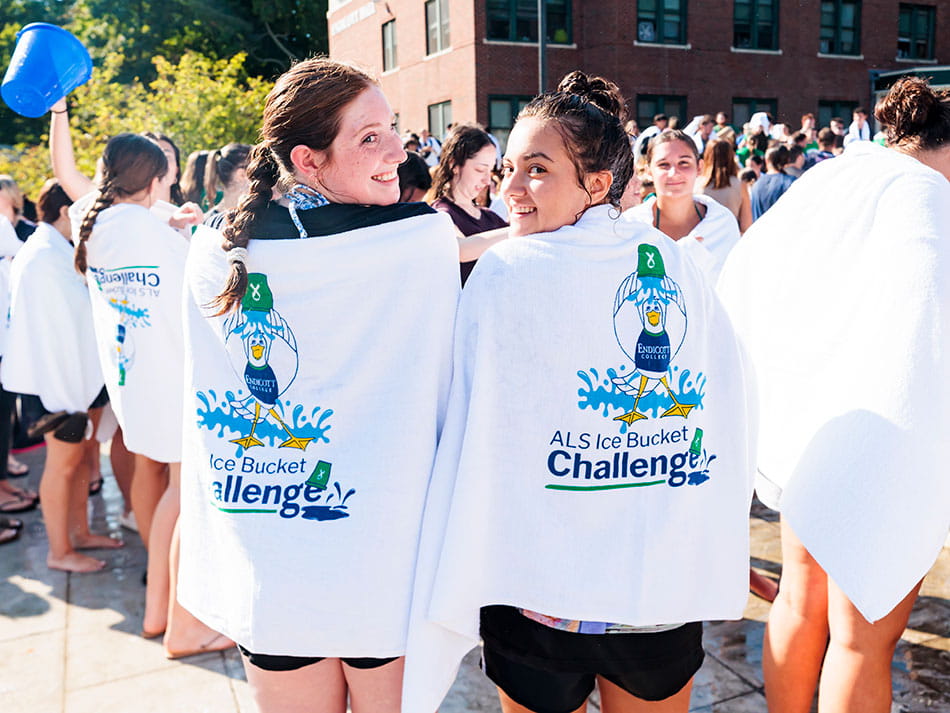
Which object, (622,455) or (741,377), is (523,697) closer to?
(622,455)

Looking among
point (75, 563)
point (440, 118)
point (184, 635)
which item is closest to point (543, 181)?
point (184, 635)

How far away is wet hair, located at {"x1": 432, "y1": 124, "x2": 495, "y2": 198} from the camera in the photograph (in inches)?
146

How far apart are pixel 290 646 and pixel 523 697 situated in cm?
52

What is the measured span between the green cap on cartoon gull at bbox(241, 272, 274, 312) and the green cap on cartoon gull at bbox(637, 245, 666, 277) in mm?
746

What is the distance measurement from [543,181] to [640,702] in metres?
1.15

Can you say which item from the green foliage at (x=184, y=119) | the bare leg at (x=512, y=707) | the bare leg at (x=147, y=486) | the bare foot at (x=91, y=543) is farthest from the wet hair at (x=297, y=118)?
the green foliage at (x=184, y=119)

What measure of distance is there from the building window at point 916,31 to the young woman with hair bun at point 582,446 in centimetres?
3038

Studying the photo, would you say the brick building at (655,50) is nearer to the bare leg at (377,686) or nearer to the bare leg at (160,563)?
the bare leg at (160,563)

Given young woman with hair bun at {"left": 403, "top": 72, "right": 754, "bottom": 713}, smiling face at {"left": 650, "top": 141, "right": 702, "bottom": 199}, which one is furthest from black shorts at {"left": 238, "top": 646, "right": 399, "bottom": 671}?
smiling face at {"left": 650, "top": 141, "right": 702, "bottom": 199}

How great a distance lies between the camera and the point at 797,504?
2078mm

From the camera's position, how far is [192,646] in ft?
11.2

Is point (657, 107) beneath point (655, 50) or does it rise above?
beneath

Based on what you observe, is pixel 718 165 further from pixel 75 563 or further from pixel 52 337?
pixel 75 563

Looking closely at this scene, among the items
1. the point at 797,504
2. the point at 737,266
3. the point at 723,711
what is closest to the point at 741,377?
the point at 797,504
